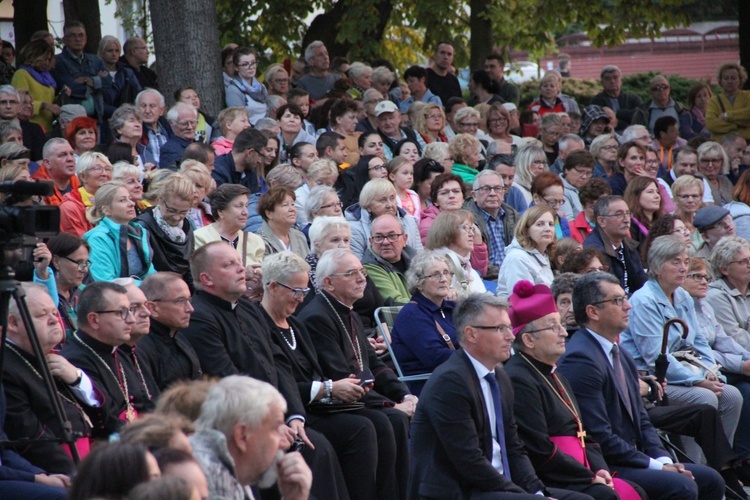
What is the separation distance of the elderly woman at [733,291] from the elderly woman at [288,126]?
15.3 feet

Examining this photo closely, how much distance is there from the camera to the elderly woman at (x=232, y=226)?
27.8 feet

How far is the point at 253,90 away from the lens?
13.2m

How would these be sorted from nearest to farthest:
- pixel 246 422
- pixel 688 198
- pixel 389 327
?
pixel 246 422, pixel 389 327, pixel 688 198

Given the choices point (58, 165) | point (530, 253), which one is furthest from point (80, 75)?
point (530, 253)

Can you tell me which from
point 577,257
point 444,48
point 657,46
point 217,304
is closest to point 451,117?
point 444,48

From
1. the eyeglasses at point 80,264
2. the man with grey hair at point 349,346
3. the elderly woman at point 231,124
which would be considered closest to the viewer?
the man with grey hair at point 349,346

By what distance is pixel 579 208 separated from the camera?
1163cm

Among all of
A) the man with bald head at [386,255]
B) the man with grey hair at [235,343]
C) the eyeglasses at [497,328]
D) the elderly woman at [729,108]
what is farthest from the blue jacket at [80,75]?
the elderly woman at [729,108]

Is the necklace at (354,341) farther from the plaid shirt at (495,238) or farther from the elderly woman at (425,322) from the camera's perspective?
the plaid shirt at (495,238)

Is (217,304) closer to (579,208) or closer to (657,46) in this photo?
(579,208)

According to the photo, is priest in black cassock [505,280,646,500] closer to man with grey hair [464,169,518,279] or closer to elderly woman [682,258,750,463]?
elderly woman [682,258,750,463]

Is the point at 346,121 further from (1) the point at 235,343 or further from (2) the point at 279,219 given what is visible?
(1) the point at 235,343

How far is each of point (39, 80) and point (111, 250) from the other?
15.6 feet

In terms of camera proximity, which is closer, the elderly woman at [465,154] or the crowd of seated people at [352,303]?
the crowd of seated people at [352,303]
